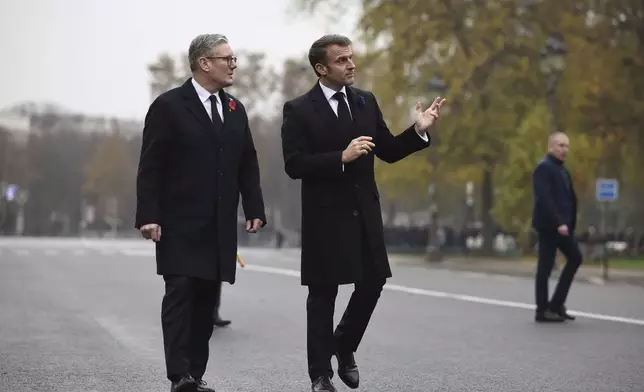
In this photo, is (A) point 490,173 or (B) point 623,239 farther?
(B) point 623,239

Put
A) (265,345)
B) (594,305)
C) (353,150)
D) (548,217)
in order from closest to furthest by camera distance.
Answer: (353,150)
(265,345)
(548,217)
(594,305)

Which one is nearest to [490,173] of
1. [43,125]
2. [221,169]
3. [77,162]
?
[221,169]

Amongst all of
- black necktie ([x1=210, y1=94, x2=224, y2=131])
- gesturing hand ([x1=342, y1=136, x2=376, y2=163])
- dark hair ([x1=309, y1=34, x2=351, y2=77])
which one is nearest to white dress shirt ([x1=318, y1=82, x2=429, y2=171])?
dark hair ([x1=309, y1=34, x2=351, y2=77])

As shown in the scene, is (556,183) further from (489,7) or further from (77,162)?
(77,162)

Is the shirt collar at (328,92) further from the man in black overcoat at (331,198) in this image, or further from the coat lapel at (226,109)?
the coat lapel at (226,109)

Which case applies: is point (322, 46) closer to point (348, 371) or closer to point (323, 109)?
point (323, 109)

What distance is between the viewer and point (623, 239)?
61.6 m

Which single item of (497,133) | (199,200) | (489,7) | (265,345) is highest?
(489,7)

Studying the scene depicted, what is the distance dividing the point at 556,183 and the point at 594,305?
3.36m

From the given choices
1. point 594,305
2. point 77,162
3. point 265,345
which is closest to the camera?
point 265,345

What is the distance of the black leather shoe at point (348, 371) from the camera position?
795cm

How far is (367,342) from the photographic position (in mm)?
11500

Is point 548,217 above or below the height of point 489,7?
below

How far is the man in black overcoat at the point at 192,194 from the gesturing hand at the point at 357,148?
24.2 inches
